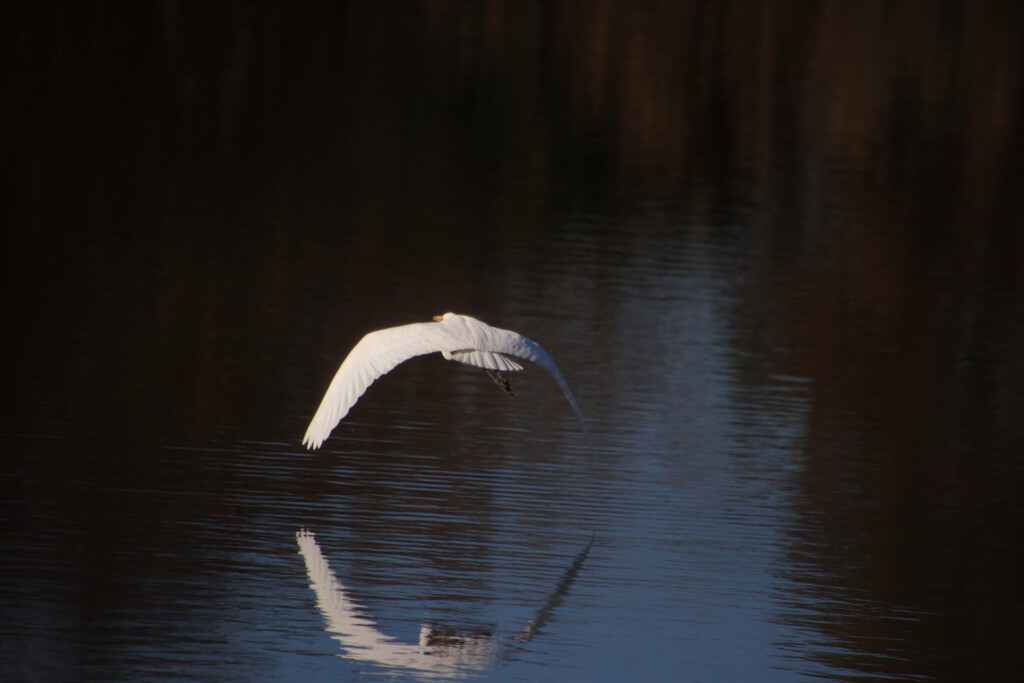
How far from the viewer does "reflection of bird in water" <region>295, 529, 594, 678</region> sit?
9.91 m

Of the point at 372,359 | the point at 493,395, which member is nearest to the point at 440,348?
the point at 372,359

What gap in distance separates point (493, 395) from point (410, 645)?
5881mm

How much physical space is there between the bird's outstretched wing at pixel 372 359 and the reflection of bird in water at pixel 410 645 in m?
0.93

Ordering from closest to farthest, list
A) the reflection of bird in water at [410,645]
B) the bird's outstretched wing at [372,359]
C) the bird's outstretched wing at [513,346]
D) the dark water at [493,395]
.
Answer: the reflection of bird in water at [410,645] < the bird's outstretched wing at [372,359] < the dark water at [493,395] < the bird's outstretched wing at [513,346]

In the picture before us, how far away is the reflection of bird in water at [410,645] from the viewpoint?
32.5ft

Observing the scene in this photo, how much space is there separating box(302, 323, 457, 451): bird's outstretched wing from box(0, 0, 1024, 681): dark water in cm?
112

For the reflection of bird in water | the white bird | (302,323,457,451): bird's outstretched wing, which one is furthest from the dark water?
the white bird

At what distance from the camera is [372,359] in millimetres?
10891

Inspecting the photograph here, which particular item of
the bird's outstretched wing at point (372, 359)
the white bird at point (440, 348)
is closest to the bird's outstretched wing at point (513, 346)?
the white bird at point (440, 348)

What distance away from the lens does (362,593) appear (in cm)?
1091

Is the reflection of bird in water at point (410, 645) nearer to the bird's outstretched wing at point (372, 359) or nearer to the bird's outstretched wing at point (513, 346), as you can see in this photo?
the bird's outstretched wing at point (372, 359)

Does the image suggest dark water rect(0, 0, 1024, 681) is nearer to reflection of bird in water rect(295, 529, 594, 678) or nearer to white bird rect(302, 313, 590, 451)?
reflection of bird in water rect(295, 529, 594, 678)

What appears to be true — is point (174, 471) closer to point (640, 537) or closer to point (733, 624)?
point (640, 537)

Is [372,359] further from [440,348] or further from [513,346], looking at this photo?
[513,346]
